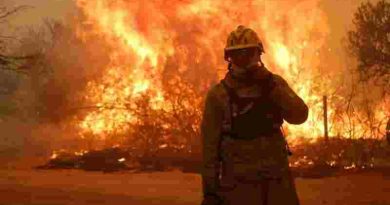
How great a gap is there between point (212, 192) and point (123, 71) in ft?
74.8

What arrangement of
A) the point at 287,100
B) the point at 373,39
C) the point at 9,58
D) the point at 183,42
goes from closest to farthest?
the point at 287,100 → the point at 9,58 → the point at 183,42 → the point at 373,39

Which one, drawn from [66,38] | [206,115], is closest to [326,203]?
[206,115]

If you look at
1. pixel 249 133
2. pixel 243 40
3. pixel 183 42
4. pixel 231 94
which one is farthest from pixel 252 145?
pixel 183 42

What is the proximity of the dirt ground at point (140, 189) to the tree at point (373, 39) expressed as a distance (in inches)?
407

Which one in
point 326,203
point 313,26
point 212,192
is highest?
point 313,26

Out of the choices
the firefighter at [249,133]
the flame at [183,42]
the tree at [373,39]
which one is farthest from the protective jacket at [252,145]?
the tree at [373,39]

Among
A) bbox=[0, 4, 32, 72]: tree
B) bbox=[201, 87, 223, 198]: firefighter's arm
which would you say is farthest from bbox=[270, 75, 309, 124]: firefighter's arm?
bbox=[0, 4, 32, 72]: tree

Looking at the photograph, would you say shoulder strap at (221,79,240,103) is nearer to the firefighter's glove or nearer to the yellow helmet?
the yellow helmet

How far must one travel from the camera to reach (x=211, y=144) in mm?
4316

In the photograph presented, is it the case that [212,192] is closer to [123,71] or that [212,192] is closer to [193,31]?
[193,31]

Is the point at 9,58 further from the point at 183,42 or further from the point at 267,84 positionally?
the point at 183,42

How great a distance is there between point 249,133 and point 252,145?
0.26ft

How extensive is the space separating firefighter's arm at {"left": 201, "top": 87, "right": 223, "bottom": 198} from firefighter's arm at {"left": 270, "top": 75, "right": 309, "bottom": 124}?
15.3 inches

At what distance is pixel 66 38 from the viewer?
4400 centimetres
